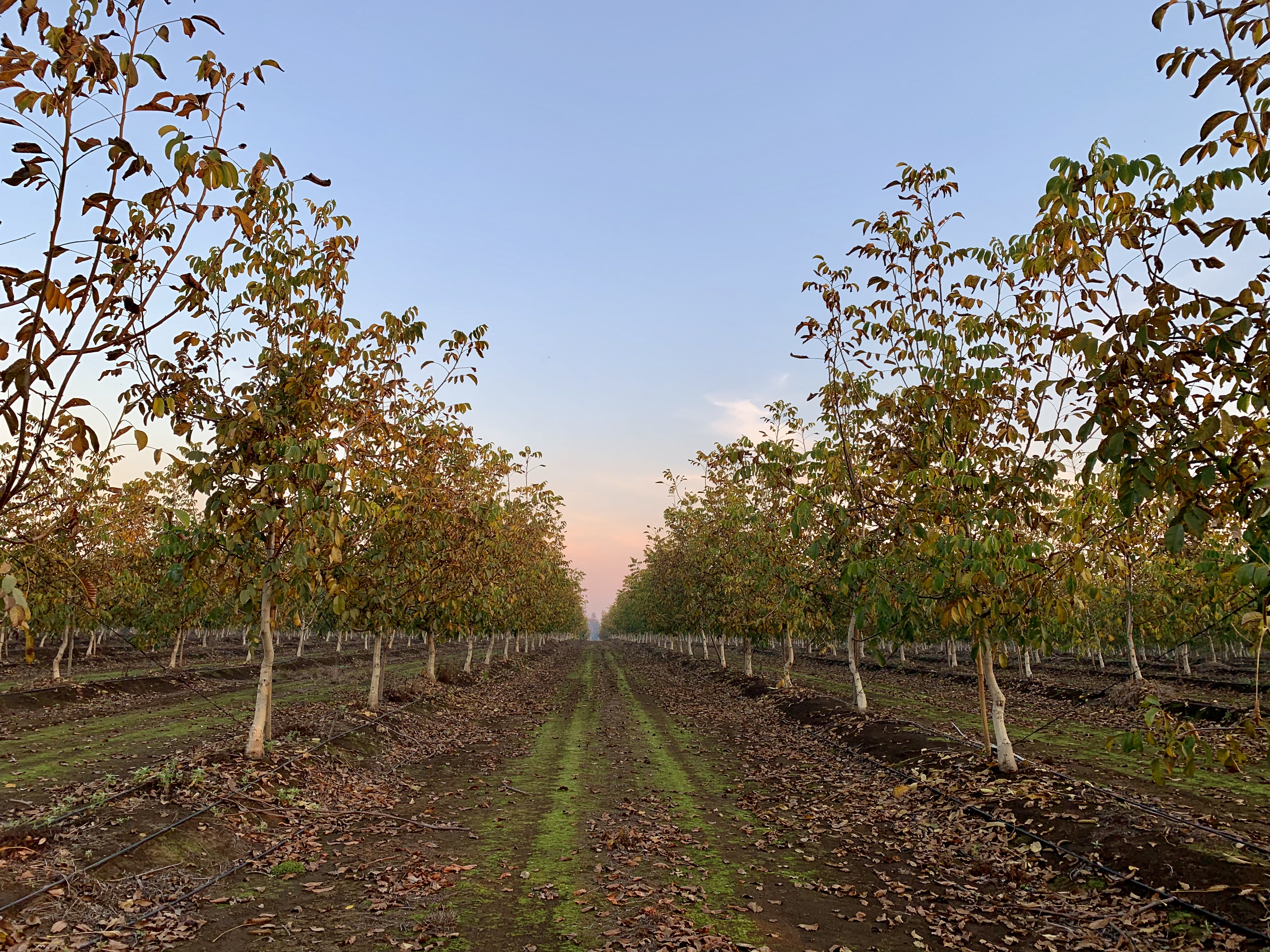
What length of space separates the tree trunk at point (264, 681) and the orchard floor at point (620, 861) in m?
0.52

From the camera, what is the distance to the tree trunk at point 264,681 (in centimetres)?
1203

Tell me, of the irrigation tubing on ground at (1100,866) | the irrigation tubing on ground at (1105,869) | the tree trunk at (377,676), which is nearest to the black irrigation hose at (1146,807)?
the irrigation tubing on ground at (1100,866)

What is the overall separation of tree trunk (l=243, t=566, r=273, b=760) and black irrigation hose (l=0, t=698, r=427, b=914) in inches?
23.5

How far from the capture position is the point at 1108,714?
869 inches

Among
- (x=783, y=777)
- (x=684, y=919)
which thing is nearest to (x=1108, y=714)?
(x=783, y=777)

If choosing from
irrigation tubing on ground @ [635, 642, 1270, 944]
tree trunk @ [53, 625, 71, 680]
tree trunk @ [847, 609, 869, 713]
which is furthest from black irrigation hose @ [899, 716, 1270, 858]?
tree trunk @ [53, 625, 71, 680]

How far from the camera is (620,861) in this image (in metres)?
9.16

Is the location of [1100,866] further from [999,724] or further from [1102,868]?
[999,724]

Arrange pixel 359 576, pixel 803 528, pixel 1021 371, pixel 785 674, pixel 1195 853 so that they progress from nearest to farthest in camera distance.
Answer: pixel 1195 853 → pixel 1021 371 → pixel 359 576 → pixel 803 528 → pixel 785 674

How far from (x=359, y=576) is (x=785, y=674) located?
1646cm

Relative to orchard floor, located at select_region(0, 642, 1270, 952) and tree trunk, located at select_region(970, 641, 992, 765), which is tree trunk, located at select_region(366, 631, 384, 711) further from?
tree trunk, located at select_region(970, 641, 992, 765)

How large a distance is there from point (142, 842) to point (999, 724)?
1346cm

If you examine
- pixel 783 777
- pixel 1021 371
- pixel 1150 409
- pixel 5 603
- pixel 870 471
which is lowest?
pixel 783 777

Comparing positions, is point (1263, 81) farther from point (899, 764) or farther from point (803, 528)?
point (803, 528)
